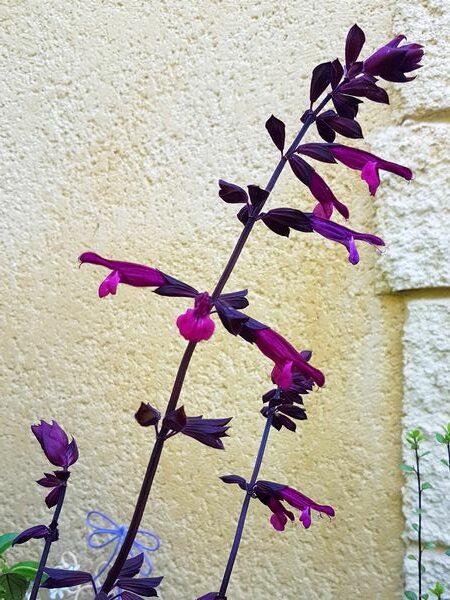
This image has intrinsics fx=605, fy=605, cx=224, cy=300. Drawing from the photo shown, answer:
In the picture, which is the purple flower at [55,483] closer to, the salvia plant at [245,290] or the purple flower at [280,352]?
the salvia plant at [245,290]

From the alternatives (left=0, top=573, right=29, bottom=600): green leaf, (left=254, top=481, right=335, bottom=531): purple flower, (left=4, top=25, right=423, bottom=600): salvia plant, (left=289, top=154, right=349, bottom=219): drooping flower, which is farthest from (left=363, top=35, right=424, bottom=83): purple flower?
(left=0, top=573, right=29, bottom=600): green leaf

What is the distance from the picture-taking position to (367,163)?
56 centimetres

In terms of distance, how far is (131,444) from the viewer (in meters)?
1.08

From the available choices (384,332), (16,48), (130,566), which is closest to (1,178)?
(16,48)

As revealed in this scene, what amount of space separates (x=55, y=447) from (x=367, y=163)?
15.3 inches

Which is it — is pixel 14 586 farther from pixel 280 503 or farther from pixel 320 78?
pixel 320 78

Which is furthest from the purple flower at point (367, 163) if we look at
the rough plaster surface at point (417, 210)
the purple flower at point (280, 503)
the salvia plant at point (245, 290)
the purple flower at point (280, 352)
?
the rough plaster surface at point (417, 210)

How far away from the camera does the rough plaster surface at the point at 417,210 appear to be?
37.7 inches

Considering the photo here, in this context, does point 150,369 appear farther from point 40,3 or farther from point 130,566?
point 40,3

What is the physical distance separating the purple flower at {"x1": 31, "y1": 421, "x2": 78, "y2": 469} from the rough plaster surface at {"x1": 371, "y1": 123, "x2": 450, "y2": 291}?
608 millimetres

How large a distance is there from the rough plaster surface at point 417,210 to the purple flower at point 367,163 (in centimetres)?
42

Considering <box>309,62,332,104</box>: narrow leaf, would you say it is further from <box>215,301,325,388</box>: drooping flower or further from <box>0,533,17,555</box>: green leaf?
<box>0,533,17,555</box>: green leaf

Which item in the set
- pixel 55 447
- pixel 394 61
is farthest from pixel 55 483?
pixel 394 61

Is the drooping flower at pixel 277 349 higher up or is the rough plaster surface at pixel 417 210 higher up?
the rough plaster surface at pixel 417 210
